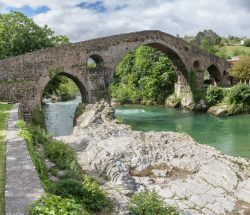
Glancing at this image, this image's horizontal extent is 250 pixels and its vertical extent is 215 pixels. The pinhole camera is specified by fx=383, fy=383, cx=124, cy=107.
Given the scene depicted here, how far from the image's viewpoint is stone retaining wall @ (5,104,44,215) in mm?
6872

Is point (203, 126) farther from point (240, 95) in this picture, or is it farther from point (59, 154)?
point (59, 154)

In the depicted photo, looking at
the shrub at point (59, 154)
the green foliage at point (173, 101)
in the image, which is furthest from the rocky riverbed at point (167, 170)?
the green foliage at point (173, 101)

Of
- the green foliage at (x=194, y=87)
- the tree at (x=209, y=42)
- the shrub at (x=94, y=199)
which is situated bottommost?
the shrub at (x=94, y=199)

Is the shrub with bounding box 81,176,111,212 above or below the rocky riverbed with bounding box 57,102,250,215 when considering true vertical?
above

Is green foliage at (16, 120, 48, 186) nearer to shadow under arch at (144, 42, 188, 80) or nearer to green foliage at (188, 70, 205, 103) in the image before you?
shadow under arch at (144, 42, 188, 80)

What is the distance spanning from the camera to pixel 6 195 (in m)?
7.33

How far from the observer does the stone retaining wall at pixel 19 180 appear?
22.5 ft

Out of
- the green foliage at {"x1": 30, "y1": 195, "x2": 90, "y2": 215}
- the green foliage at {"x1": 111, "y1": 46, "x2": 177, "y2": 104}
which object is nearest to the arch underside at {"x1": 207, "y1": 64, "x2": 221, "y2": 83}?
the green foliage at {"x1": 111, "y1": 46, "x2": 177, "y2": 104}

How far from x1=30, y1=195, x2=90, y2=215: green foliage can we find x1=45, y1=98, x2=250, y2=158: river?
645 inches

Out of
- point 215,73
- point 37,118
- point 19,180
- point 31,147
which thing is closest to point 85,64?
point 37,118

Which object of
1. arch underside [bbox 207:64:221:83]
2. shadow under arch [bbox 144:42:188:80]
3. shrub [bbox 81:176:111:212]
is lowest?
shrub [bbox 81:176:111:212]

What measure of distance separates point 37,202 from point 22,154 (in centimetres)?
387

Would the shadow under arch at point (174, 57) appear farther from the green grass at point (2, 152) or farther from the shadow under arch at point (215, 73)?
the green grass at point (2, 152)

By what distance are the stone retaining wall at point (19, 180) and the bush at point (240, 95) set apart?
101 ft
